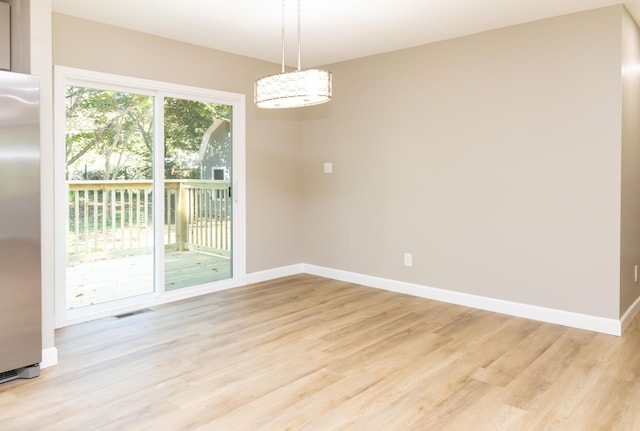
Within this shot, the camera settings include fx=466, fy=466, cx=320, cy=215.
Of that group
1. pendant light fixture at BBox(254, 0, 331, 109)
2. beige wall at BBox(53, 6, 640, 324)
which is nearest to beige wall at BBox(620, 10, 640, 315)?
beige wall at BBox(53, 6, 640, 324)

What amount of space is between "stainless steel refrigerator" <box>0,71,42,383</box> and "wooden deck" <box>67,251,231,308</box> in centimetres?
123

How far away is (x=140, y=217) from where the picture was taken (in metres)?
4.23

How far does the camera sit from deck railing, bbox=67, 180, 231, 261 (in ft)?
12.7

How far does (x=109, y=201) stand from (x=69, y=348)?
134 centimetres

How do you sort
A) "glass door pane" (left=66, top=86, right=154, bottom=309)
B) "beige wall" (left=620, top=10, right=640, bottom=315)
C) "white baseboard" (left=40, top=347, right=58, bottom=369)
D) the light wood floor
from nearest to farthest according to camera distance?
the light wood floor < "white baseboard" (left=40, top=347, right=58, bottom=369) < "beige wall" (left=620, top=10, right=640, bottom=315) < "glass door pane" (left=66, top=86, right=154, bottom=309)

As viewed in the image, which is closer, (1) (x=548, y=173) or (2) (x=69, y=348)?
(2) (x=69, y=348)

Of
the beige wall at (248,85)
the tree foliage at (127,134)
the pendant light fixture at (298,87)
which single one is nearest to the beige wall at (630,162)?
the pendant light fixture at (298,87)

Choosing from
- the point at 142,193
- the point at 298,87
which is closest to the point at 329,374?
the point at 298,87

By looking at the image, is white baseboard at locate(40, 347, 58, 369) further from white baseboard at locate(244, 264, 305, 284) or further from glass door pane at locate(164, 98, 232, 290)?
white baseboard at locate(244, 264, 305, 284)

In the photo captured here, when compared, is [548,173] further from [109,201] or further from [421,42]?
[109,201]

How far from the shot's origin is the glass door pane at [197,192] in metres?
4.38

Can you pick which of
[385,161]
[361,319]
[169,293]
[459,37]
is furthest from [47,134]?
[459,37]

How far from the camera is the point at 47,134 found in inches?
110

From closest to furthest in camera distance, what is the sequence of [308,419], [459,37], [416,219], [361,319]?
1. [308,419]
2. [361,319]
3. [459,37]
4. [416,219]
